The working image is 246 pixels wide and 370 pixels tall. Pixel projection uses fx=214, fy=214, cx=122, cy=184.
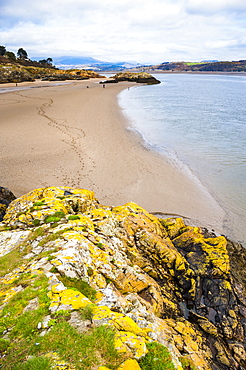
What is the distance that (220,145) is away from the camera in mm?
25906

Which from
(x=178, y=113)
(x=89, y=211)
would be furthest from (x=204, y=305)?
(x=178, y=113)

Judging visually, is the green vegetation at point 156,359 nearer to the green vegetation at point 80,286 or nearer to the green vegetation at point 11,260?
the green vegetation at point 80,286

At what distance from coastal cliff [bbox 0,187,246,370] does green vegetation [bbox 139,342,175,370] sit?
2 centimetres

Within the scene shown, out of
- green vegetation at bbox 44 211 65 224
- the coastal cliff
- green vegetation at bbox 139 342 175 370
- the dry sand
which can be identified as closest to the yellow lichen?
the coastal cliff

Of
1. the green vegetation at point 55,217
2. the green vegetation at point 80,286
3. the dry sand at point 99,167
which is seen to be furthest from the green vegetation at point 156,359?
the dry sand at point 99,167

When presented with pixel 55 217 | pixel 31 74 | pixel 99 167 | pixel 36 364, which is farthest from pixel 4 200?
pixel 31 74

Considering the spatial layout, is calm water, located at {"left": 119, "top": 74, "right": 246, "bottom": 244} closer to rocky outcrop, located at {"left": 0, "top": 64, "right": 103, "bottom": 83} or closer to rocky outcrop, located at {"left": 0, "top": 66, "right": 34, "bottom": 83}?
rocky outcrop, located at {"left": 0, "top": 66, "right": 34, "bottom": 83}

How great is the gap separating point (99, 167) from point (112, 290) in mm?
13061

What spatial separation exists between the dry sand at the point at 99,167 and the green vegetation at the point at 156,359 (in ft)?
30.7

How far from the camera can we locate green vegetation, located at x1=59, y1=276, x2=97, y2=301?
6133 mm

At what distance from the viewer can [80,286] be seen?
20.6 ft

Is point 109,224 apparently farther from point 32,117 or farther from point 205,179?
point 32,117

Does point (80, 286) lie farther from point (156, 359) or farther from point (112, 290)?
point (156, 359)

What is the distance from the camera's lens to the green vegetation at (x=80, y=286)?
613cm
